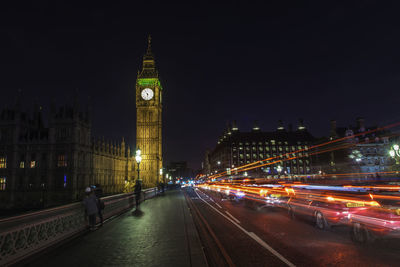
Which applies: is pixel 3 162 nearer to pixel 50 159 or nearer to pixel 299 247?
pixel 50 159

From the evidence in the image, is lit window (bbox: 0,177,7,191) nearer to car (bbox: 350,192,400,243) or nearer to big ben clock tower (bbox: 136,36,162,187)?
big ben clock tower (bbox: 136,36,162,187)

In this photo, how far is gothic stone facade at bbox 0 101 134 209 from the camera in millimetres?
40375

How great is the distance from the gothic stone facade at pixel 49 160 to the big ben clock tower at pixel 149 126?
3083 cm

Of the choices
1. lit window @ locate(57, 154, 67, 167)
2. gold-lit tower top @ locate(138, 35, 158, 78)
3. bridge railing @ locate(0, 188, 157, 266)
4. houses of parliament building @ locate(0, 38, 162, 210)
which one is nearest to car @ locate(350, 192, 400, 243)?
bridge railing @ locate(0, 188, 157, 266)

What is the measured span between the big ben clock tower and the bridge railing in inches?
2604

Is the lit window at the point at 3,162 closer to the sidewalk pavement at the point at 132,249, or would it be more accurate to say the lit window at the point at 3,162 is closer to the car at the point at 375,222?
the sidewalk pavement at the point at 132,249

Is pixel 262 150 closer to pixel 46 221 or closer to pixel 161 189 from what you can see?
pixel 161 189

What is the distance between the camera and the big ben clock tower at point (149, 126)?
7738 cm

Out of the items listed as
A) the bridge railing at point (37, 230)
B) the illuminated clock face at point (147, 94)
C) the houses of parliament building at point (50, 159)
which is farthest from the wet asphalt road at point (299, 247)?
the illuminated clock face at point (147, 94)

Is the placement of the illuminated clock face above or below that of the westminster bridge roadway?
above

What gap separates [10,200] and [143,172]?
37.6 meters

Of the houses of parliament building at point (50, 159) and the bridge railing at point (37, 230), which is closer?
the bridge railing at point (37, 230)

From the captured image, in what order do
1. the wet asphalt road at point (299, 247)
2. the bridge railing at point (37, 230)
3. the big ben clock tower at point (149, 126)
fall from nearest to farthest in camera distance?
the wet asphalt road at point (299, 247) < the bridge railing at point (37, 230) < the big ben clock tower at point (149, 126)

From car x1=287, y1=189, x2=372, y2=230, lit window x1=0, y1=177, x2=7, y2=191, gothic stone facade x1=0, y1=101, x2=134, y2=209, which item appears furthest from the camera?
lit window x1=0, y1=177, x2=7, y2=191
